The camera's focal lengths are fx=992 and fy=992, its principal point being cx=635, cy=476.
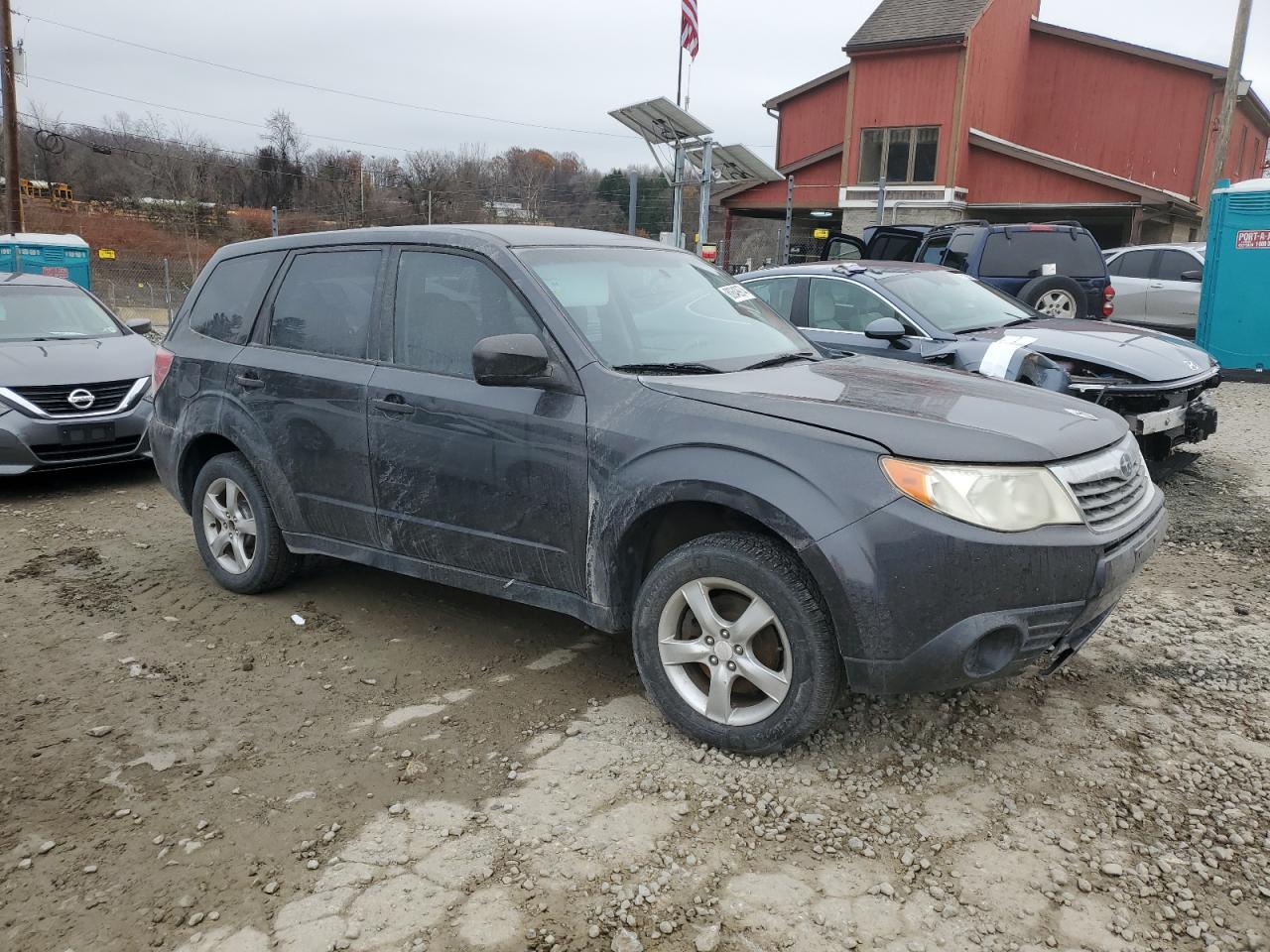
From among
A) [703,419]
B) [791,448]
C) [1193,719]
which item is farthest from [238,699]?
[1193,719]

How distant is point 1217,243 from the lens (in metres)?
12.1

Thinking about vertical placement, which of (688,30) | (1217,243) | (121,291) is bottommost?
(121,291)

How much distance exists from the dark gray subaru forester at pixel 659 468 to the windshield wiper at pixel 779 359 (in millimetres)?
20

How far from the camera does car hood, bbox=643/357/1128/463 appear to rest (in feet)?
9.75

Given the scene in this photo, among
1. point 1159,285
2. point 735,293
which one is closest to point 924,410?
point 735,293

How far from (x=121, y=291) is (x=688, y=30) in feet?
73.3

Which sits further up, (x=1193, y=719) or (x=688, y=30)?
(x=688, y=30)

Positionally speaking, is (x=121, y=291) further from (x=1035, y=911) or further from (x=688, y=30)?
(x=1035, y=911)

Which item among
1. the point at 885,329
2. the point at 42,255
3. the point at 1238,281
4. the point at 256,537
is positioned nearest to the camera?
the point at 256,537

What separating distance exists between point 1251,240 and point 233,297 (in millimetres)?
11718

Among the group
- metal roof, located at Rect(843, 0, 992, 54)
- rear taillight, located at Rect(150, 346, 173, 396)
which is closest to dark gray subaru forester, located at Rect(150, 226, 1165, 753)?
rear taillight, located at Rect(150, 346, 173, 396)

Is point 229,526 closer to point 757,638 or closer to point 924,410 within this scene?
point 757,638

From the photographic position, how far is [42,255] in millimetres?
18484

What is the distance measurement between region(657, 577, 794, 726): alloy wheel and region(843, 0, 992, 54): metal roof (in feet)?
85.8
